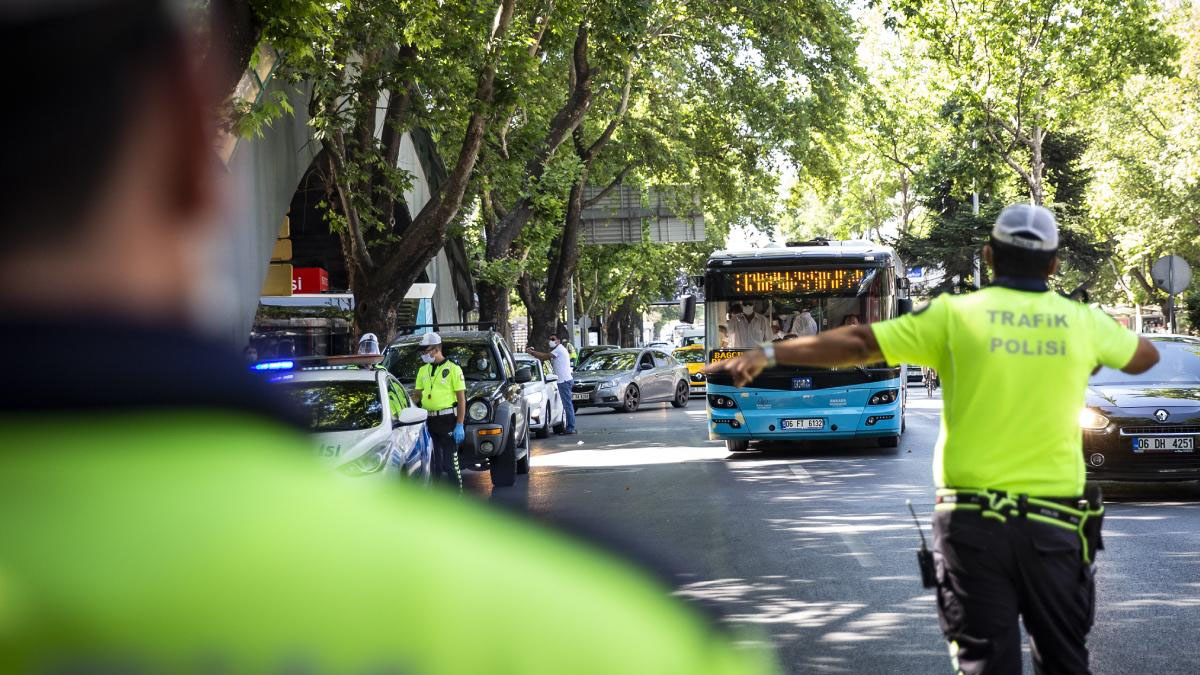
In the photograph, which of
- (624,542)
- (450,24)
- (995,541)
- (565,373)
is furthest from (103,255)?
(565,373)

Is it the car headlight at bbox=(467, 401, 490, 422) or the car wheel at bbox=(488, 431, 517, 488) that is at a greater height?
the car headlight at bbox=(467, 401, 490, 422)

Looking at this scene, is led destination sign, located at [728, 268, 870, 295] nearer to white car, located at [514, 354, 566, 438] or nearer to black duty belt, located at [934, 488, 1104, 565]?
white car, located at [514, 354, 566, 438]

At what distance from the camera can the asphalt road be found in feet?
22.5

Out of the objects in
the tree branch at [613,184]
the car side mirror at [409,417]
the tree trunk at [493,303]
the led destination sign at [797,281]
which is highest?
the tree branch at [613,184]

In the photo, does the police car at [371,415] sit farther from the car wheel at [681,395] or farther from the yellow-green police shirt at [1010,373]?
the car wheel at [681,395]

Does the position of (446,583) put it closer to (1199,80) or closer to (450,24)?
(450,24)

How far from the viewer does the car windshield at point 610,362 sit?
35.4 meters

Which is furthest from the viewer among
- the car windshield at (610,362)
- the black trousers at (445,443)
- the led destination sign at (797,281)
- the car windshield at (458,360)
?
the car windshield at (610,362)

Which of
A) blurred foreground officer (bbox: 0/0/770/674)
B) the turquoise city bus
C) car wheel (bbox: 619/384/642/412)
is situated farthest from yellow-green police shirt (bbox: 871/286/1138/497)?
car wheel (bbox: 619/384/642/412)

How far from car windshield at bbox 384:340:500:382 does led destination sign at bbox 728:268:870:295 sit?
3.42m

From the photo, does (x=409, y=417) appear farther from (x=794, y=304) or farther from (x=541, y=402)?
(x=541, y=402)

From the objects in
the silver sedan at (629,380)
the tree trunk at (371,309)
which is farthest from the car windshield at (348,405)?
the silver sedan at (629,380)

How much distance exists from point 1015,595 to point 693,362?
37.1 meters

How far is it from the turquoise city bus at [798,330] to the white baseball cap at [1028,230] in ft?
45.9
